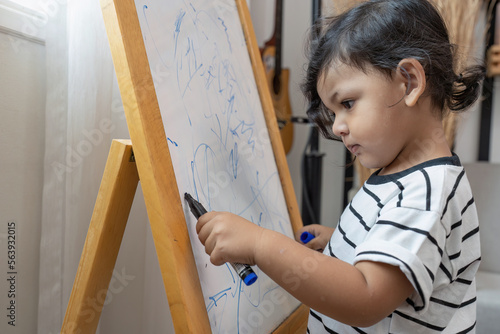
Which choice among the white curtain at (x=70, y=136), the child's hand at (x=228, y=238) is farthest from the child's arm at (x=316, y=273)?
the white curtain at (x=70, y=136)

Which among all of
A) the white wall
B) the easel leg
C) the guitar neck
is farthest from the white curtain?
the guitar neck

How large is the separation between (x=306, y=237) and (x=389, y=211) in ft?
→ 1.09

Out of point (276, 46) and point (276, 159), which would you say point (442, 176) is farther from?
point (276, 46)

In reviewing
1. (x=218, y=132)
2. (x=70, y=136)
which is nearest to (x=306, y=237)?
(x=218, y=132)

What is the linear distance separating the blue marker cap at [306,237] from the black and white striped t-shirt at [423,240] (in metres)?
0.15

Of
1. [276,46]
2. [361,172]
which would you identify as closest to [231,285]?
[361,172]

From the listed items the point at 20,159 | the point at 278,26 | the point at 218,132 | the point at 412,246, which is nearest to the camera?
the point at 412,246

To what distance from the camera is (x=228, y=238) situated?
544mm

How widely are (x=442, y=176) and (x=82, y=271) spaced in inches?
20.6

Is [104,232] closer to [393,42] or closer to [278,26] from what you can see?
[393,42]

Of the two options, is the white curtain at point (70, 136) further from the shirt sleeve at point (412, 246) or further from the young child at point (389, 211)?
the shirt sleeve at point (412, 246)

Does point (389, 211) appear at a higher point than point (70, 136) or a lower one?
lower

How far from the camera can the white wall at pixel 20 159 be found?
0.79 metres

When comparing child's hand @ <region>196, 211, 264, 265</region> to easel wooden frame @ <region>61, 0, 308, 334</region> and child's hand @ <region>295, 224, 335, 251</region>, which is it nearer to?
easel wooden frame @ <region>61, 0, 308, 334</region>
